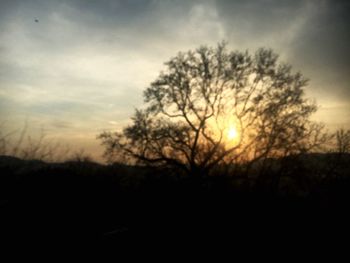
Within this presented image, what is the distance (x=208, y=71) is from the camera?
2216 centimetres

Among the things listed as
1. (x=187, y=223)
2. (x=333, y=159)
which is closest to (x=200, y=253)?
(x=187, y=223)

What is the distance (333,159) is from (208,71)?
13683mm

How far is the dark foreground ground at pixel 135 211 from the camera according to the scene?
24.6 feet

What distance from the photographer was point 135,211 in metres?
10.8

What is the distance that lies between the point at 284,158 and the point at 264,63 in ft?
26.3

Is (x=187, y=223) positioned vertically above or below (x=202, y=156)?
below

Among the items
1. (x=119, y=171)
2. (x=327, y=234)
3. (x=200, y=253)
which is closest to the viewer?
(x=200, y=253)

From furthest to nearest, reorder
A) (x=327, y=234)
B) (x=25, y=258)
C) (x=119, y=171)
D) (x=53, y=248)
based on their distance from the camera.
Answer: (x=119, y=171) < (x=327, y=234) < (x=53, y=248) < (x=25, y=258)

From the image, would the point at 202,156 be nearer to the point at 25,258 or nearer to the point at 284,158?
the point at 284,158

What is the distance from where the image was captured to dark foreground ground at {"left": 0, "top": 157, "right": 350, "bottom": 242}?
295 inches

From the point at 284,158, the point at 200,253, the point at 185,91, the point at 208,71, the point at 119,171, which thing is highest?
the point at 208,71

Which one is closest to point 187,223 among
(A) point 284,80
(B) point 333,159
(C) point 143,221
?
(C) point 143,221

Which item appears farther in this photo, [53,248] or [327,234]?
[327,234]

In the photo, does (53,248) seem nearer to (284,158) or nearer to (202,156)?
(202,156)
